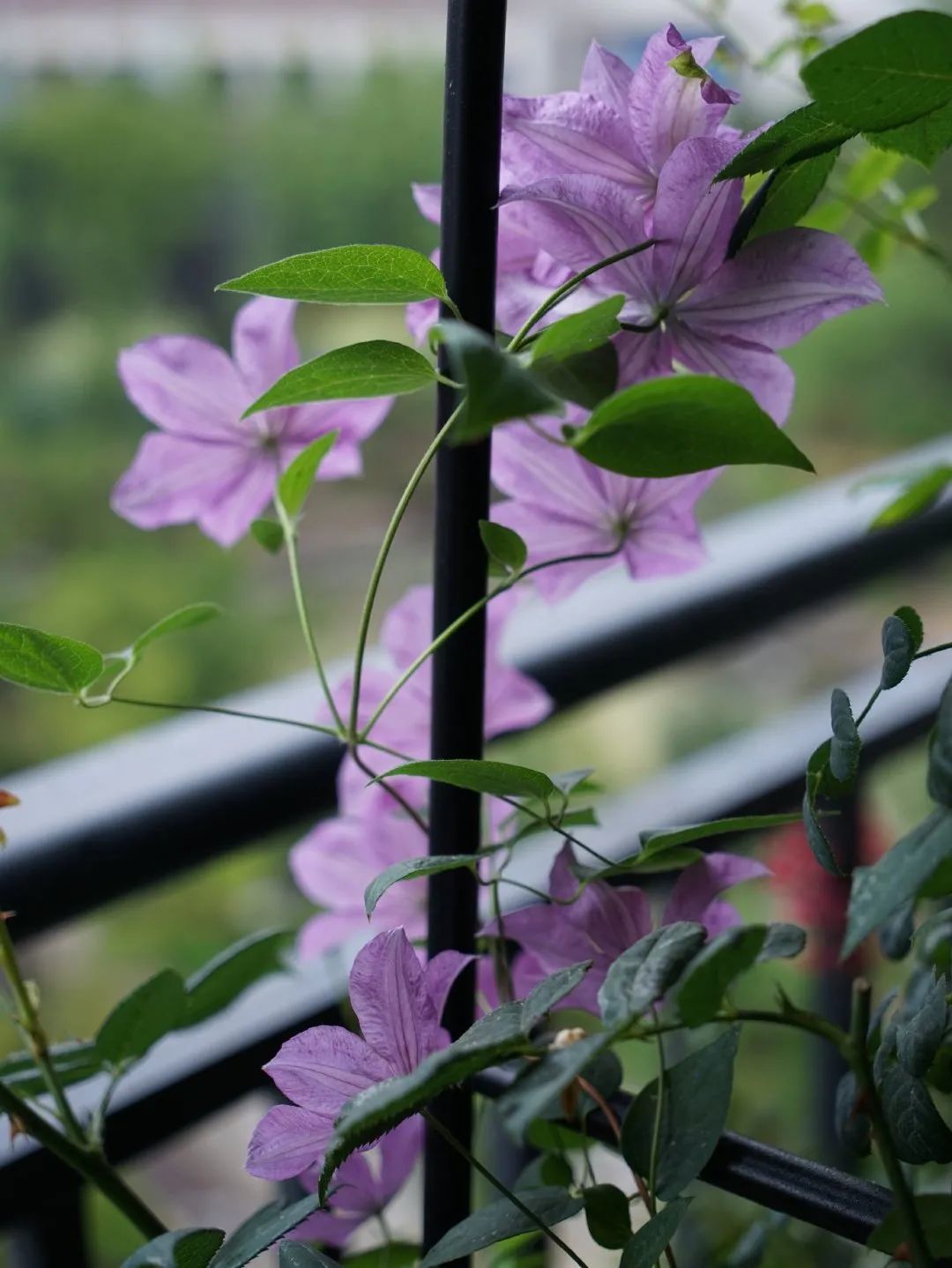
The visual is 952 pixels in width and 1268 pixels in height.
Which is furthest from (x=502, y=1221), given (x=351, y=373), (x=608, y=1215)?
(x=351, y=373)

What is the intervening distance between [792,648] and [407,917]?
19.4 feet

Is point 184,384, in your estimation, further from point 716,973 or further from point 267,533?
point 716,973

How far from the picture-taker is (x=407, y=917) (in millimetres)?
292

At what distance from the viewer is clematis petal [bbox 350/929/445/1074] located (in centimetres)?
20

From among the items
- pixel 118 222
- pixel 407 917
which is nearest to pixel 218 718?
pixel 407 917

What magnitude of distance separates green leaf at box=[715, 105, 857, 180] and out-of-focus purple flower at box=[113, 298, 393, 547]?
0.10 metres

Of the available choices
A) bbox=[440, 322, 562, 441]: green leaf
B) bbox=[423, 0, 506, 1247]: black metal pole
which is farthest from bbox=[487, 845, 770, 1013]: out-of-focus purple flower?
bbox=[440, 322, 562, 441]: green leaf

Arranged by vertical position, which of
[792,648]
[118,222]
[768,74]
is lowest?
[792,648]

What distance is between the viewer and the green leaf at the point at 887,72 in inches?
6.2

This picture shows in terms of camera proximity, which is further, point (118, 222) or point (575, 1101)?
point (118, 222)

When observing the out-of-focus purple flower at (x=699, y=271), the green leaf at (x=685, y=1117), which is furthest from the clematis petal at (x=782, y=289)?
the green leaf at (x=685, y=1117)

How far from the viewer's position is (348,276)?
0.18 m

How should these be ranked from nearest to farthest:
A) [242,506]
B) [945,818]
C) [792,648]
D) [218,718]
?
[945,818], [242,506], [218,718], [792,648]

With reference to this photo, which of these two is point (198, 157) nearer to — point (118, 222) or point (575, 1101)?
point (118, 222)
